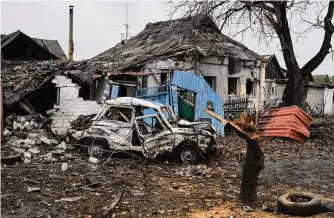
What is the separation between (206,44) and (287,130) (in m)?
6.35

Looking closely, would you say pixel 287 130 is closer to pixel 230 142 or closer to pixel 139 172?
pixel 230 142

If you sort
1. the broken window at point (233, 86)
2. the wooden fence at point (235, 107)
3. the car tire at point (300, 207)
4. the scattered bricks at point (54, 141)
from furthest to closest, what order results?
the broken window at point (233, 86)
the wooden fence at point (235, 107)
the scattered bricks at point (54, 141)
the car tire at point (300, 207)

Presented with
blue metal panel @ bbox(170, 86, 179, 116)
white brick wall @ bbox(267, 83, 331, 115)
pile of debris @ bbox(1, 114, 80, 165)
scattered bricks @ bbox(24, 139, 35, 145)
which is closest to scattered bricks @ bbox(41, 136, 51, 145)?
pile of debris @ bbox(1, 114, 80, 165)

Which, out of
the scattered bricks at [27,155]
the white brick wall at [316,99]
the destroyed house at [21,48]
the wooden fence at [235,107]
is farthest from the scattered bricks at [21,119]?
the white brick wall at [316,99]

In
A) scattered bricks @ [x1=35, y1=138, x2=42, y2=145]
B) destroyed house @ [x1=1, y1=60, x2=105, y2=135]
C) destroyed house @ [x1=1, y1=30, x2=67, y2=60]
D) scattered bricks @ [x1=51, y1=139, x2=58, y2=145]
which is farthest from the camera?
Answer: destroyed house @ [x1=1, y1=30, x2=67, y2=60]

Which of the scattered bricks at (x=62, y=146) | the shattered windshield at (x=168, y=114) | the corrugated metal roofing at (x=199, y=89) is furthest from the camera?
the corrugated metal roofing at (x=199, y=89)

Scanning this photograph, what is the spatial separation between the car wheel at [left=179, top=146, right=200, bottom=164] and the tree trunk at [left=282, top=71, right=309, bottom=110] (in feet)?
30.1

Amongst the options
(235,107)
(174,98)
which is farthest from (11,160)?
(235,107)

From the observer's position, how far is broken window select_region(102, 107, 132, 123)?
1090cm

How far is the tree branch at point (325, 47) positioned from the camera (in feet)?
54.7

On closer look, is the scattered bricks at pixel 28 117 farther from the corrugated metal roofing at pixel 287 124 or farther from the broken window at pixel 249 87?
the broken window at pixel 249 87

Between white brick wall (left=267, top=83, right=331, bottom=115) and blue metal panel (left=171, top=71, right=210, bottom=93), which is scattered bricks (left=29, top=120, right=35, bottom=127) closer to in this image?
blue metal panel (left=171, top=71, right=210, bottom=93)

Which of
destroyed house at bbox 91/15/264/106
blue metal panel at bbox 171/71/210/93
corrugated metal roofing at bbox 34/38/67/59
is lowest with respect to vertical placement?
blue metal panel at bbox 171/71/210/93

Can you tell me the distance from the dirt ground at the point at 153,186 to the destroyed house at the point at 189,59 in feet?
19.2
